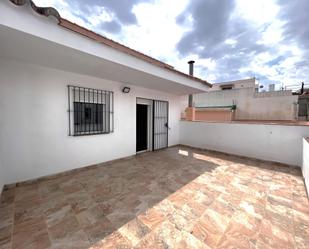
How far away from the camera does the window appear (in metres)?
3.64

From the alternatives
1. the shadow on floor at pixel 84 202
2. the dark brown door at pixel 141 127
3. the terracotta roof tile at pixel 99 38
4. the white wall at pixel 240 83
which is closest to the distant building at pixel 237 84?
the white wall at pixel 240 83

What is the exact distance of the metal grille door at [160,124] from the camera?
5.91m

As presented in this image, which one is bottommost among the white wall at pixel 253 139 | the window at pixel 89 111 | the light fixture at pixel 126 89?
the white wall at pixel 253 139

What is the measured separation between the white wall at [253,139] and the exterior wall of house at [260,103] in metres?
7.33

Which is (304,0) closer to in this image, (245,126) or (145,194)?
(245,126)

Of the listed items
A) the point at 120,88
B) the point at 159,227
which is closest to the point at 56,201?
the point at 159,227

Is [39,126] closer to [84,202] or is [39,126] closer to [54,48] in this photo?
[54,48]

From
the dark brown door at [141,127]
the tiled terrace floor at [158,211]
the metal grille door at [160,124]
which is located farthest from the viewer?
the metal grille door at [160,124]

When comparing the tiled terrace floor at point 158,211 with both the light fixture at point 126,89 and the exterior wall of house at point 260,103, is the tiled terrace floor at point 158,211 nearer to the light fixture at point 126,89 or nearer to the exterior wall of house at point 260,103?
the light fixture at point 126,89

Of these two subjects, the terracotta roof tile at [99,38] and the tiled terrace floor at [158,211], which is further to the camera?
the terracotta roof tile at [99,38]

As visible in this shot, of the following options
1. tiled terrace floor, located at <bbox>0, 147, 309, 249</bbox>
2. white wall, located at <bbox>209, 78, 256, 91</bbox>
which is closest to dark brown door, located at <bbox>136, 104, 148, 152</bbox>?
tiled terrace floor, located at <bbox>0, 147, 309, 249</bbox>

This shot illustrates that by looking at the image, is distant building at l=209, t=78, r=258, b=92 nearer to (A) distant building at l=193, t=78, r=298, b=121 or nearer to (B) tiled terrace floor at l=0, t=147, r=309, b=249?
(A) distant building at l=193, t=78, r=298, b=121

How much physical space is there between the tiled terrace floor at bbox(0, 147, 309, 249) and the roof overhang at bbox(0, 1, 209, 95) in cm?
254

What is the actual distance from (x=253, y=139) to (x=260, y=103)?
7.75 meters
